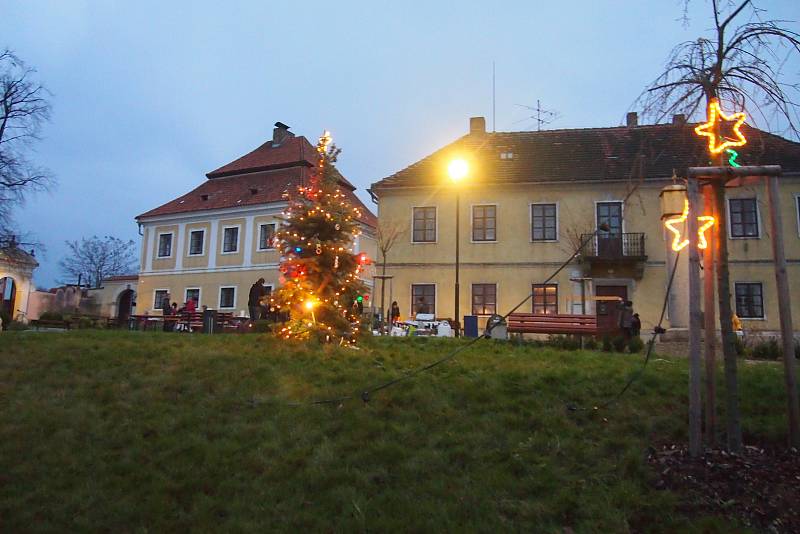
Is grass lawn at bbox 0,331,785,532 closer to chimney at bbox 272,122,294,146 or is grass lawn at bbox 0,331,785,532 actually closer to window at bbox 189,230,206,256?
window at bbox 189,230,206,256

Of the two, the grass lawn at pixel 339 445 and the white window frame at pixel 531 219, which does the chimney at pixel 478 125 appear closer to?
the white window frame at pixel 531 219

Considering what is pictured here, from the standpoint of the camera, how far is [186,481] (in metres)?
5.90

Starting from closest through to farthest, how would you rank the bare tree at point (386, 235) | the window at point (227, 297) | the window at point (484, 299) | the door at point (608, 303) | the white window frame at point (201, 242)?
the door at point (608, 303), the window at point (484, 299), the bare tree at point (386, 235), the window at point (227, 297), the white window frame at point (201, 242)

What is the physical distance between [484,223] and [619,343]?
1512 cm

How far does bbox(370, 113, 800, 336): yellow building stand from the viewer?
26328mm

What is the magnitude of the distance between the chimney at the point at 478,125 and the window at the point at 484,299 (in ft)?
26.8

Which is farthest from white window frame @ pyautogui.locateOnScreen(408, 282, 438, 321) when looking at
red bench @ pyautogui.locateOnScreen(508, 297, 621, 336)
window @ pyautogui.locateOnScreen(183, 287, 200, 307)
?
window @ pyautogui.locateOnScreen(183, 287, 200, 307)

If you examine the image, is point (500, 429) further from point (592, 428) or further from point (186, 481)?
point (186, 481)

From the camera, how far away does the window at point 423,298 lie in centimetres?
2811

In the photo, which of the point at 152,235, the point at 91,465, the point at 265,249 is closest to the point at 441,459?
the point at 91,465

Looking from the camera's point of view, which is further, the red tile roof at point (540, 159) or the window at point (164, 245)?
the window at point (164, 245)

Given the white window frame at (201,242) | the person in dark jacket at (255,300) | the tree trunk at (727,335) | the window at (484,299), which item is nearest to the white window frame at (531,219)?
the window at (484,299)

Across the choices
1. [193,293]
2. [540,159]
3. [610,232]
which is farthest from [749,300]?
[193,293]

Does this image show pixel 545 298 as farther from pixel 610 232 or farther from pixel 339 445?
pixel 339 445
